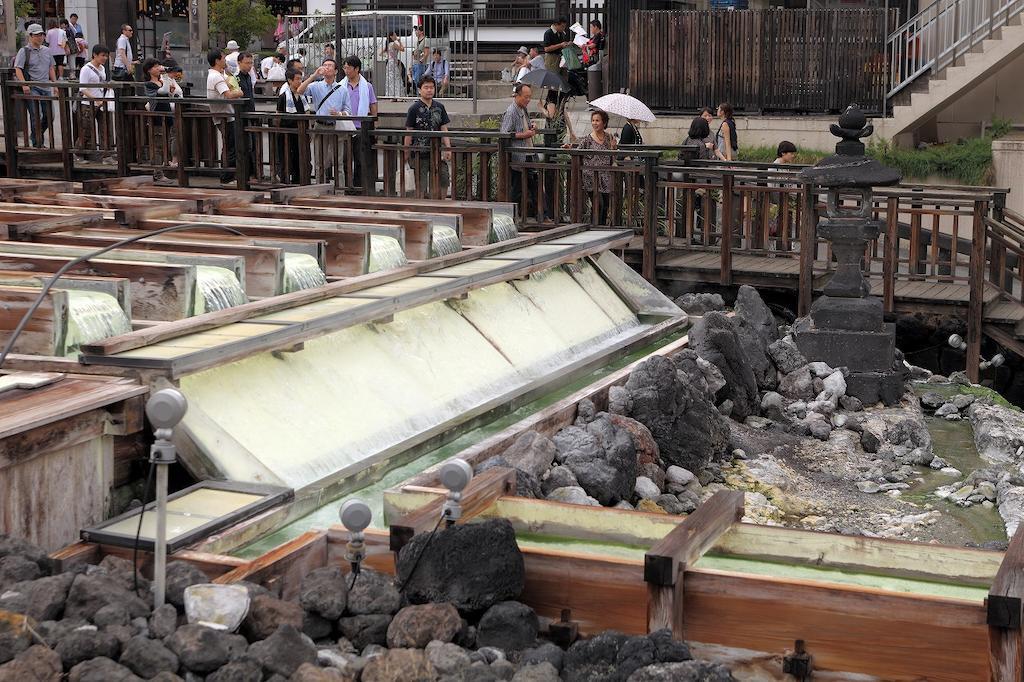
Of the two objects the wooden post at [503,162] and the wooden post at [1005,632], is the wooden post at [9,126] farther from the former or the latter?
the wooden post at [1005,632]

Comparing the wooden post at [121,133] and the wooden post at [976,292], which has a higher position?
the wooden post at [121,133]

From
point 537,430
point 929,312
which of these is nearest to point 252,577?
point 537,430

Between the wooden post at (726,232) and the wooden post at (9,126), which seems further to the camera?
the wooden post at (9,126)

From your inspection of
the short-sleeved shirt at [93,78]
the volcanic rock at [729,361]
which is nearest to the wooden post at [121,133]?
the short-sleeved shirt at [93,78]

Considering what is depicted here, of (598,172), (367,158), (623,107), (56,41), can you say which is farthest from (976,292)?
(56,41)

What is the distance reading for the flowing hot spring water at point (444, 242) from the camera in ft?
40.2

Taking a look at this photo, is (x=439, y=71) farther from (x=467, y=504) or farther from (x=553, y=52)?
(x=467, y=504)

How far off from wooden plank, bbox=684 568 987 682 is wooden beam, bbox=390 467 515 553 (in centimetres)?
122

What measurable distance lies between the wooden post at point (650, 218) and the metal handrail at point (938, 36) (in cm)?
1080

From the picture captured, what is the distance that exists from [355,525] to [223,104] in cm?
1087

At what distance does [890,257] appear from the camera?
1392 centimetres

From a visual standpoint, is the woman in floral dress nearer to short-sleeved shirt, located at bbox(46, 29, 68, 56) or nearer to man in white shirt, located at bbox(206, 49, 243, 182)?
man in white shirt, located at bbox(206, 49, 243, 182)

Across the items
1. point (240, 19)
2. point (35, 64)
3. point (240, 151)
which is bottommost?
point (240, 151)

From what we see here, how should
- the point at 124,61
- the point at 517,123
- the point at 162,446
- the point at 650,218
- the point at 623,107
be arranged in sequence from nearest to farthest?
the point at 162,446
the point at 650,218
the point at 517,123
the point at 623,107
the point at 124,61
